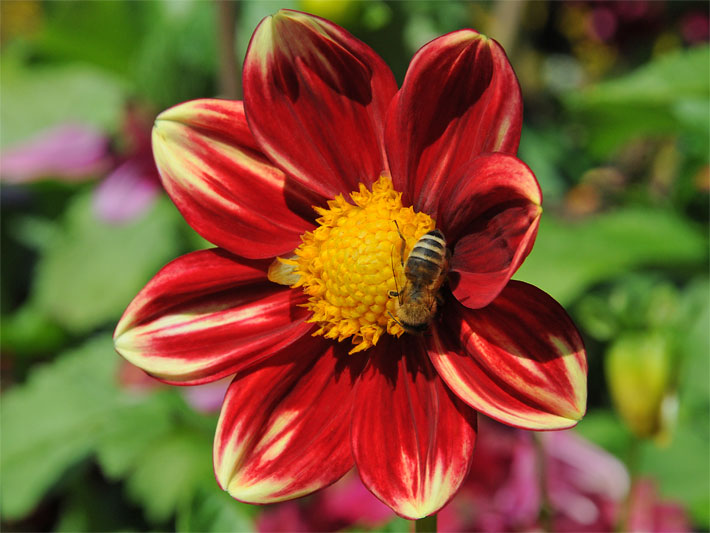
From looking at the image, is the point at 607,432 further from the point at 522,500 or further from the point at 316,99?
the point at 316,99

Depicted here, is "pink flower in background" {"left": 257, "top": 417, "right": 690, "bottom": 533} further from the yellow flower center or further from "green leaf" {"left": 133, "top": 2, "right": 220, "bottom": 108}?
"green leaf" {"left": 133, "top": 2, "right": 220, "bottom": 108}

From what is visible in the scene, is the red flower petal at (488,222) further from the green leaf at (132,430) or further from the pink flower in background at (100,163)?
the pink flower in background at (100,163)

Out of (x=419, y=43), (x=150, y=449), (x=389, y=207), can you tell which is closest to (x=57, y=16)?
(x=419, y=43)

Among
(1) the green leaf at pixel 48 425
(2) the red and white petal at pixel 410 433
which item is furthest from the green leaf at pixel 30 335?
(2) the red and white petal at pixel 410 433

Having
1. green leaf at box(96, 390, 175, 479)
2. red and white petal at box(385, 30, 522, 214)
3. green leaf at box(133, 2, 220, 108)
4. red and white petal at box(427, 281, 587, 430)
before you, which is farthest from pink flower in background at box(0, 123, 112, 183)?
red and white petal at box(427, 281, 587, 430)

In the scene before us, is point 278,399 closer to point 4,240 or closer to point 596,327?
point 596,327

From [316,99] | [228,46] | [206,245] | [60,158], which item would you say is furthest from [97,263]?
[316,99]
